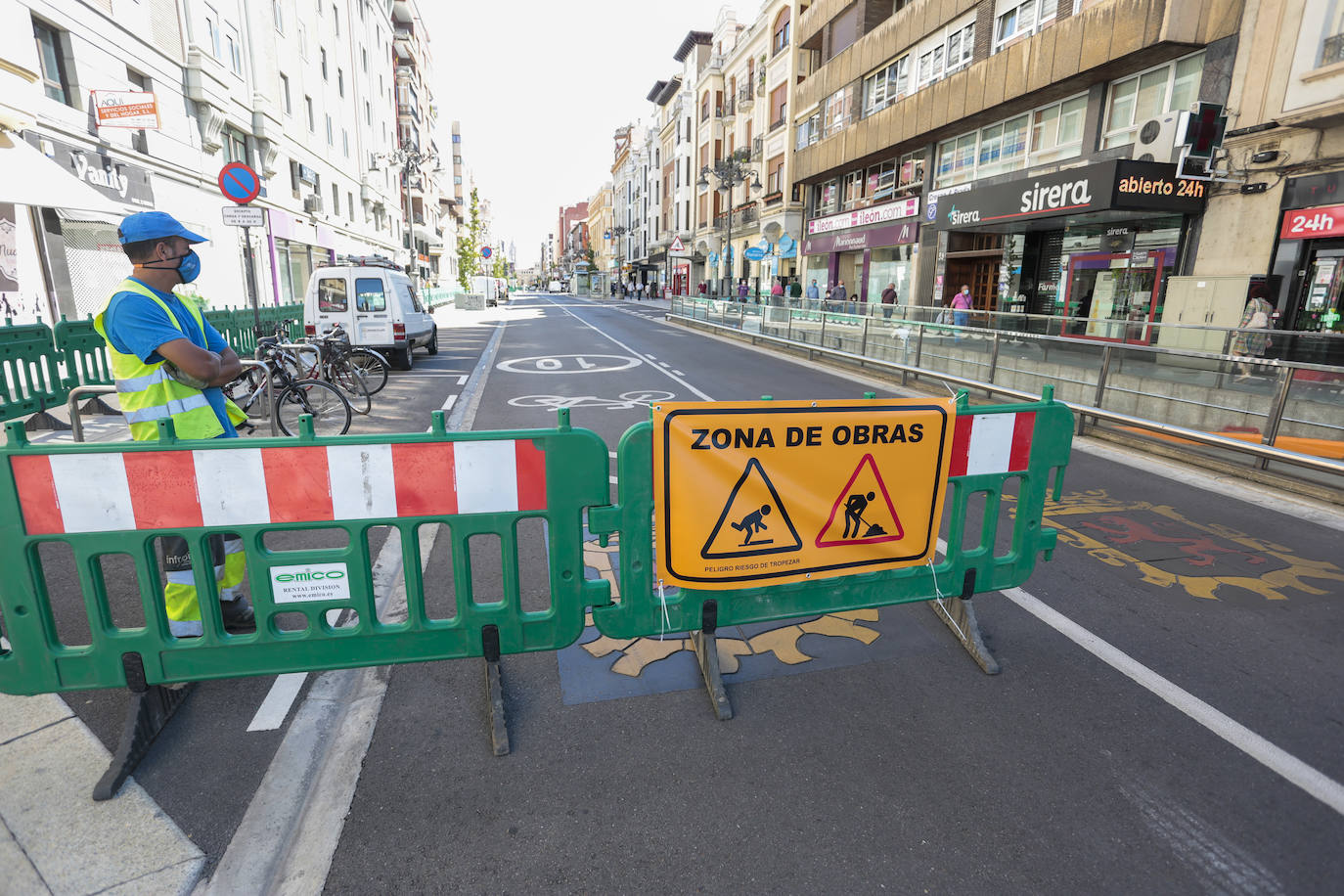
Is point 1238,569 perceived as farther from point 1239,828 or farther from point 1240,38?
point 1240,38

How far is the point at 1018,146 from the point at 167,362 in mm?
23530

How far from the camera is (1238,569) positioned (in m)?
4.77

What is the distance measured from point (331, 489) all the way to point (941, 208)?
23308mm

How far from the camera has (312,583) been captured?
2.91 metres

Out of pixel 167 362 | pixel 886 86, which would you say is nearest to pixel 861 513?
pixel 167 362

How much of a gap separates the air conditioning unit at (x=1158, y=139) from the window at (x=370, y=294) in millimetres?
16399

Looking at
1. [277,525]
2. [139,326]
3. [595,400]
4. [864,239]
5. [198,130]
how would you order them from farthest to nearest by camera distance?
[864,239]
[198,130]
[595,400]
[139,326]
[277,525]

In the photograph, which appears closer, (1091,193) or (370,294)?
(370,294)

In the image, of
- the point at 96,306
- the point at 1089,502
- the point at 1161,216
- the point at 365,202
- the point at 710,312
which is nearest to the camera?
the point at 1089,502

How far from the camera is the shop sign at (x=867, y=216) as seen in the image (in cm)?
2607

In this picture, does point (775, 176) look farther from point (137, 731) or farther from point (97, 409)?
point (137, 731)

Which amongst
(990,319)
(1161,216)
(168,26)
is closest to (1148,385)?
(990,319)

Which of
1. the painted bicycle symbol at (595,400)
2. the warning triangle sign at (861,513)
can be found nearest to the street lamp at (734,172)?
the painted bicycle symbol at (595,400)

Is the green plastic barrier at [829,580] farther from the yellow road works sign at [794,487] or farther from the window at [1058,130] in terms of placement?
the window at [1058,130]
